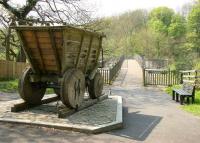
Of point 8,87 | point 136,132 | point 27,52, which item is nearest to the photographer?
point 136,132

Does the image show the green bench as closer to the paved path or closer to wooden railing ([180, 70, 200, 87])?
wooden railing ([180, 70, 200, 87])

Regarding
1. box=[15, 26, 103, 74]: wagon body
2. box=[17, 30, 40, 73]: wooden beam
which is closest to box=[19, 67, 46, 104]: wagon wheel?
box=[17, 30, 40, 73]: wooden beam

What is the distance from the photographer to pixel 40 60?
11.3m

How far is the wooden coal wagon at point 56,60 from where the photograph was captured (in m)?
10.5

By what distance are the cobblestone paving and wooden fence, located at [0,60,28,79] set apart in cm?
1722

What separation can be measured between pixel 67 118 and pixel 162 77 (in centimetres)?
1904

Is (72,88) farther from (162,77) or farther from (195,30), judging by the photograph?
(195,30)

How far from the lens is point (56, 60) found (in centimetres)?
1088

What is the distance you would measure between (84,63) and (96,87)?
62.1 inches

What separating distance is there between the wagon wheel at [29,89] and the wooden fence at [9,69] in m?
17.6

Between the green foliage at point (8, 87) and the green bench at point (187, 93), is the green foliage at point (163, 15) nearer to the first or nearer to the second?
the green foliage at point (8, 87)

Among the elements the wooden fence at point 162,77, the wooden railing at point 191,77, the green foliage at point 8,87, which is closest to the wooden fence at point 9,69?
the green foliage at point 8,87

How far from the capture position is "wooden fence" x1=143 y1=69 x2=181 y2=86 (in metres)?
26.3

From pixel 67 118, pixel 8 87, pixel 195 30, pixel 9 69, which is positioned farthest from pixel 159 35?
pixel 67 118
